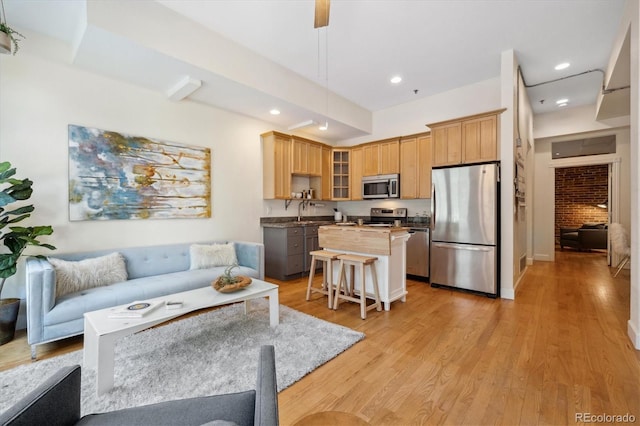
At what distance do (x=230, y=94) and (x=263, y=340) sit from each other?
10.4ft

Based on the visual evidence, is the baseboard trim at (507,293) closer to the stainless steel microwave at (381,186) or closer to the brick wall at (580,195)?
the stainless steel microwave at (381,186)

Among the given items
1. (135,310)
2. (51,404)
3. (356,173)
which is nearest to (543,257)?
(356,173)

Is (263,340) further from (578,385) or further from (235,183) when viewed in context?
(235,183)

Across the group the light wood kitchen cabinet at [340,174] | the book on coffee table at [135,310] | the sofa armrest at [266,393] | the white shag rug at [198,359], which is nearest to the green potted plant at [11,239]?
the white shag rug at [198,359]

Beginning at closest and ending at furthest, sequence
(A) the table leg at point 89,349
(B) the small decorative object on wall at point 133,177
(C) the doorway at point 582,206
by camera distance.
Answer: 1. (A) the table leg at point 89,349
2. (B) the small decorative object on wall at point 133,177
3. (C) the doorway at point 582,206

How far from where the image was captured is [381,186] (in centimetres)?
552

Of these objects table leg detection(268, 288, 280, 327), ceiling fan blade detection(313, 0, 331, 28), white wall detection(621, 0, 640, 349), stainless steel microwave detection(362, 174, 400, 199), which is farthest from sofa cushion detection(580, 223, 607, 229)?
ceiling fan blade detection(313, 0, 331, 28)

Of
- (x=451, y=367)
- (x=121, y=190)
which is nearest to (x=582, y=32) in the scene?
(x=451, y=367)

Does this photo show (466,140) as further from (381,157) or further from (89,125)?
(89,125)

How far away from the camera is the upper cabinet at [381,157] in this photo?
536 centimetres

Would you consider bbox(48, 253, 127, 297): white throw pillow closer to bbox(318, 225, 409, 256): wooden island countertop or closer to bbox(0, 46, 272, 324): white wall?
bbox(0, 46, 272, 324): white wall

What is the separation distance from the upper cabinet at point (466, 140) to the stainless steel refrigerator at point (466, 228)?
8.6 inches

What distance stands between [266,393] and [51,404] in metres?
0.78

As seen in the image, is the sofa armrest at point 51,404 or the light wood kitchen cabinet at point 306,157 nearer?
the sofa armrest at point 51,404
